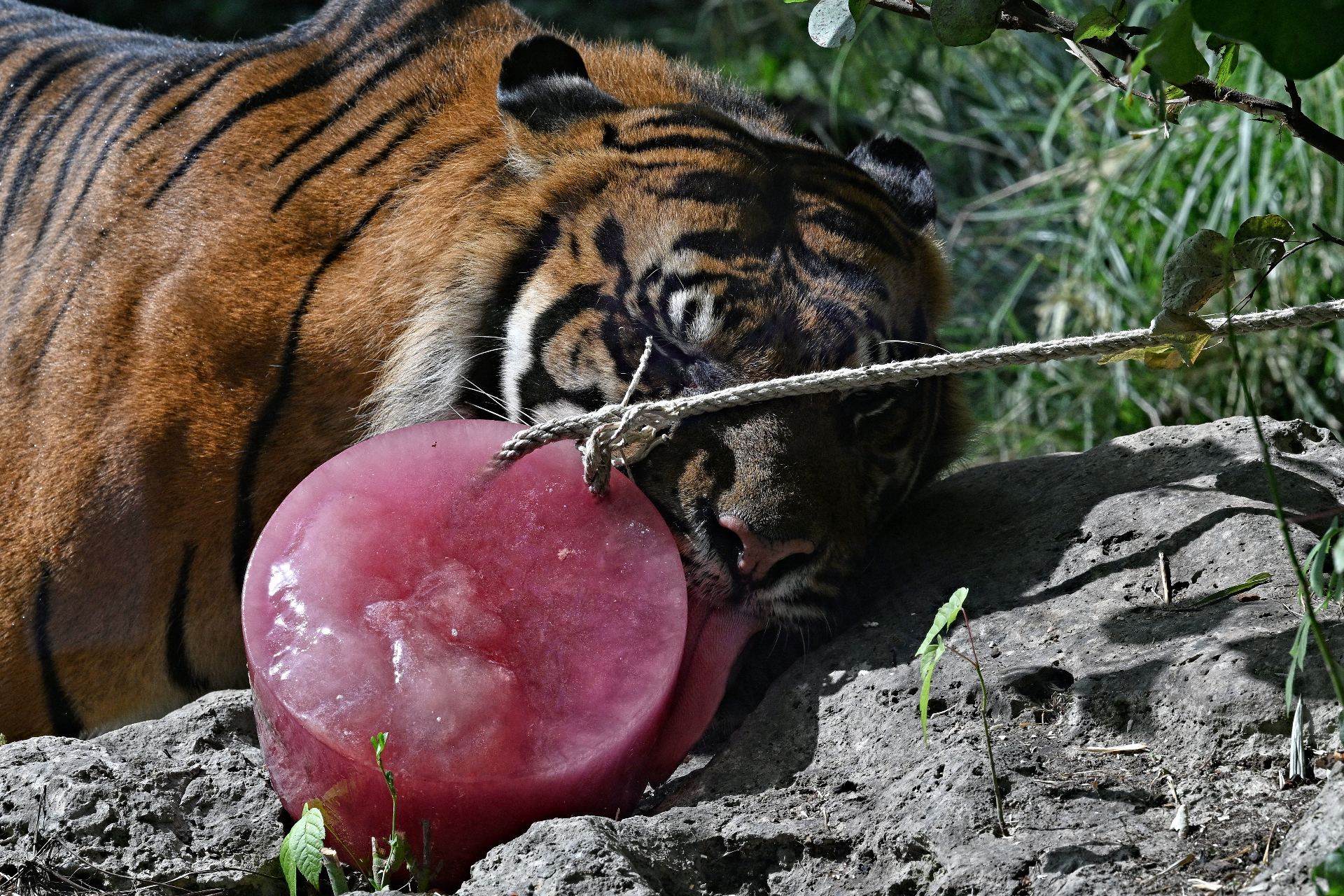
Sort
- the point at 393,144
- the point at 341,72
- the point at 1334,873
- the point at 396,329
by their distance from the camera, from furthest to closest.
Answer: the point at 341,72, the point at 393,144, the point at 396,329, the point at 1334,873

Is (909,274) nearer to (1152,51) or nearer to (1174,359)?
(1174,359)

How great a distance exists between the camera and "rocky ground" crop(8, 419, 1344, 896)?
1543mm

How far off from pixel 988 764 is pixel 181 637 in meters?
1.65

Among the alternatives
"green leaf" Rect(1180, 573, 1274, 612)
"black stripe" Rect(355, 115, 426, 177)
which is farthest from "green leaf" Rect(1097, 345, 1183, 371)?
"black stripe" Rect(355, 115, 426, 177)

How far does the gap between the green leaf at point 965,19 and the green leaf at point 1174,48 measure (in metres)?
0.36

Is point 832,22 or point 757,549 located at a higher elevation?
point 832,22

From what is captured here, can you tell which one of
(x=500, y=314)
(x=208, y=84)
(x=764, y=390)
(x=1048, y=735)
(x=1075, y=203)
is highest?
(x=1075, y=203)

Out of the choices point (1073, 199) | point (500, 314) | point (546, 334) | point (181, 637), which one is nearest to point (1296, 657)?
point (546, 334)

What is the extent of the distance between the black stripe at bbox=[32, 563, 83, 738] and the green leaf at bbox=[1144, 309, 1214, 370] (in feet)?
6.83

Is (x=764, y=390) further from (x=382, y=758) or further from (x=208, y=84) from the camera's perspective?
(x=208, y=84)

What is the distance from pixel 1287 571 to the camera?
1.98 metres

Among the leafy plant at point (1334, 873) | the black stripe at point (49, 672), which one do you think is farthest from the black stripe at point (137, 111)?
the leafy plant at point (1334, 873)

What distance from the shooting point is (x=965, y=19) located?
1796 millimetres

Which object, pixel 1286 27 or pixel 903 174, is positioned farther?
pixel 903 174
